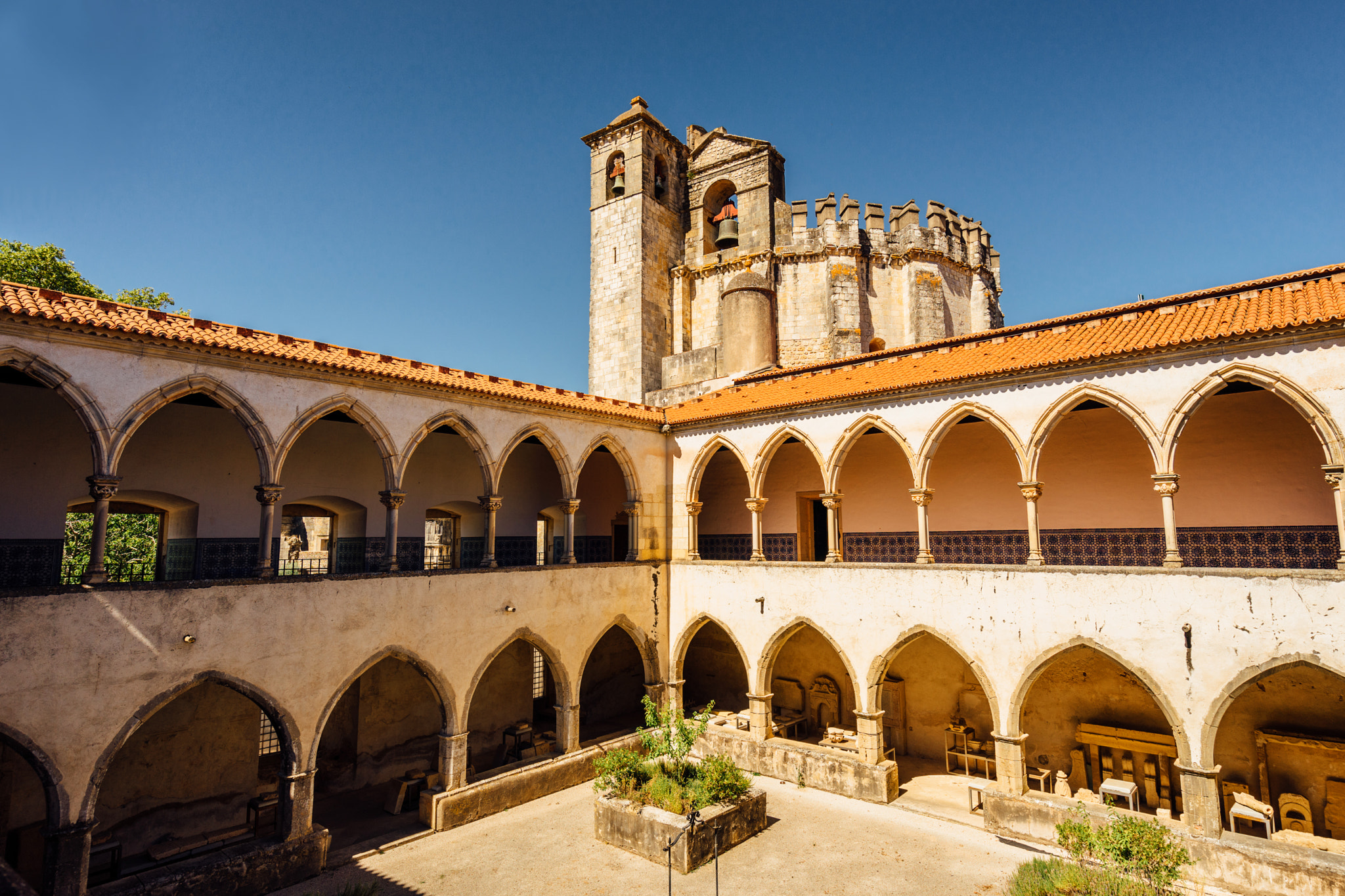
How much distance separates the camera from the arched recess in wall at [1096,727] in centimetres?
1204

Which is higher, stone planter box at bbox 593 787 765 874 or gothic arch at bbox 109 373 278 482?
gothic arch at bbox 109 373 278 482

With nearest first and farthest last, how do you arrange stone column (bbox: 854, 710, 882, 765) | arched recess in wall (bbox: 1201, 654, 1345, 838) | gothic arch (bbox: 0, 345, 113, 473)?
gothic arch (bbox: 0, 345, 113, 473) < arched recess in wall (bbox: 1201, 654, 1345, 838) < stone column (bbox: 854, 710, 882, 765)

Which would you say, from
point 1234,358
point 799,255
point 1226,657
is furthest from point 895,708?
point 799,255

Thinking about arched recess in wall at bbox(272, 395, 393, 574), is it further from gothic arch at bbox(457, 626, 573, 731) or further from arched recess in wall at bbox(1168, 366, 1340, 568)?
arched recess in wall at bbox(1168, 366, 1340, 568)

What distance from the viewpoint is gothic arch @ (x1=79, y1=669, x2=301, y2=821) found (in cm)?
857

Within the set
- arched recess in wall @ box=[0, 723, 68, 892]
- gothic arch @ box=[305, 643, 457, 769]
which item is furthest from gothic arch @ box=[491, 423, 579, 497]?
arched recess in wall @ box=[0, 723, 68, 892]

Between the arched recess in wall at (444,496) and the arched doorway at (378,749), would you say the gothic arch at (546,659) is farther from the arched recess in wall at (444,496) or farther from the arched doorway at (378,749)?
the arched recess in wall at (444,496)

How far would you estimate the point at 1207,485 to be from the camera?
39.7ft

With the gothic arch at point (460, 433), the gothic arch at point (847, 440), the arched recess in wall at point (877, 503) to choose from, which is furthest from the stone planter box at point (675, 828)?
the gothic arch at point (460, 433)

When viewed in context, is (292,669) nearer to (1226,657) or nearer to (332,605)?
(332,605)

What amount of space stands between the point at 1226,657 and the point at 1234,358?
4024mm

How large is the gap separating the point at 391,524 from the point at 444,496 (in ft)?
10.7

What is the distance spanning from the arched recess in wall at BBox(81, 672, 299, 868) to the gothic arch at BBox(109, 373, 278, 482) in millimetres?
3204

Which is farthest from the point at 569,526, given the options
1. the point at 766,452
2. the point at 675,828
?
the point at 675,828
